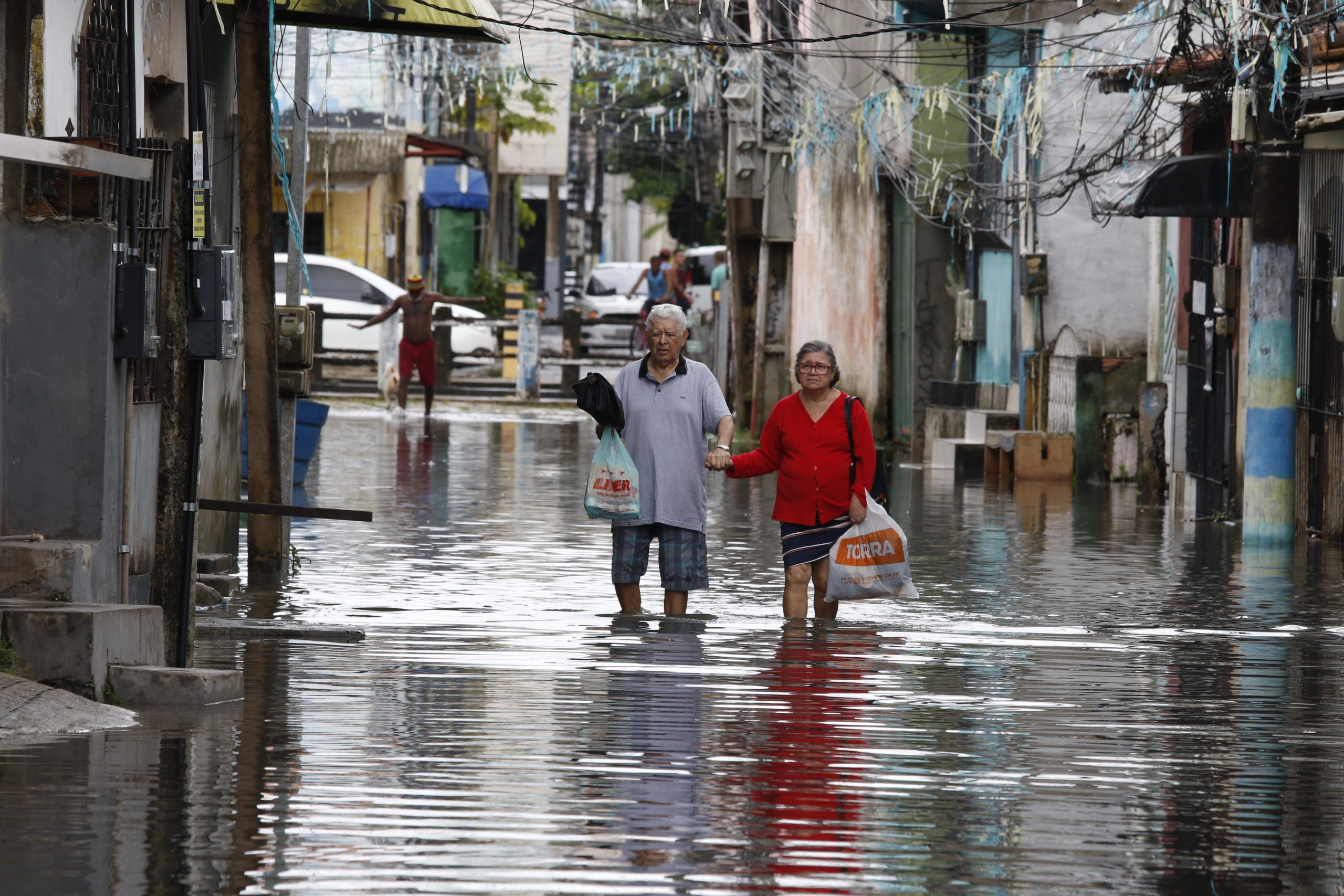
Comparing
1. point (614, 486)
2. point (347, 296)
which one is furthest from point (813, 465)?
point (347, 296)

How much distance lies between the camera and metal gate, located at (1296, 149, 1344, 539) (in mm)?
14562

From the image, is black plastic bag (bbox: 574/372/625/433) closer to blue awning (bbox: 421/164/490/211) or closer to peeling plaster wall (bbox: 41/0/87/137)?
peeling plaster wall (bbox: 41/0/87/137)

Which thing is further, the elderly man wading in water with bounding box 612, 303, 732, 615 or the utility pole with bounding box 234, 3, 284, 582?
the utility pole with bounding box 234, 3, 284, 582

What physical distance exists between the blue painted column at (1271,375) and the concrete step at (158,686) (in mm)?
8993

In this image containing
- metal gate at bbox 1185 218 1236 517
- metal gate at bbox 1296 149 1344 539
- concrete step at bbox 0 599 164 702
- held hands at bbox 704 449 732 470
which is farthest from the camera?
metal gate at bbox 1185 218 1236 517

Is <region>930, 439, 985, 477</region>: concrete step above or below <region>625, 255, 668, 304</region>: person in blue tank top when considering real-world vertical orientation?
below

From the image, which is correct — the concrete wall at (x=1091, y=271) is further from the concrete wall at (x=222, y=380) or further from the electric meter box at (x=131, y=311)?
the electric meter box at (x=131, y=311)

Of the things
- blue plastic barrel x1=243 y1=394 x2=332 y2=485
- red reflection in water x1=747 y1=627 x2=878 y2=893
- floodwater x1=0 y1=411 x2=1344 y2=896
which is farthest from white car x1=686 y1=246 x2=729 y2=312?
red reflection in water x1=747 y1=627 x2=878 y2=893

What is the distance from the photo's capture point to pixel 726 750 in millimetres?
7012

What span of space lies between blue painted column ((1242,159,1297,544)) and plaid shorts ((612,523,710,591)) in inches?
228

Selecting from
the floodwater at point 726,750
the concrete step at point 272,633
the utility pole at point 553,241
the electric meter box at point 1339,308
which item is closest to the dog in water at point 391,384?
the electric meter box at point 1339,308

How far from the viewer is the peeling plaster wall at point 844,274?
86.8 ft

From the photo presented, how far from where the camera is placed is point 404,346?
2706 cm

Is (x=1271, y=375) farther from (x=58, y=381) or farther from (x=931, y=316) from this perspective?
(x=931, y=316)
